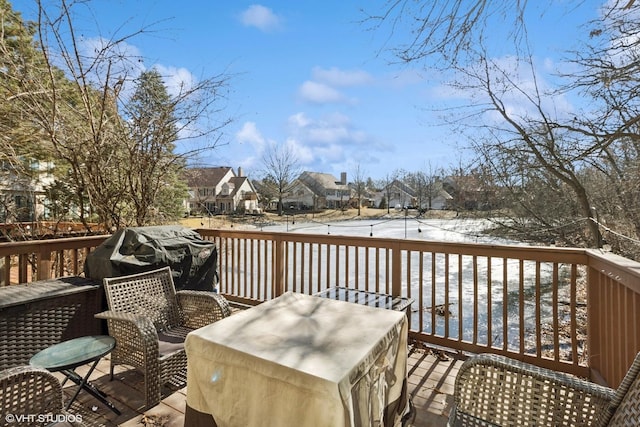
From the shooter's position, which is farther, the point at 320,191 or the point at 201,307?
the point at 320,191

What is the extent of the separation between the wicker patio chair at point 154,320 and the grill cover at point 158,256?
201 millimetres

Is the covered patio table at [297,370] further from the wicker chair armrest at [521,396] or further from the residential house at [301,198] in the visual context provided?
the residential house at [301,198]

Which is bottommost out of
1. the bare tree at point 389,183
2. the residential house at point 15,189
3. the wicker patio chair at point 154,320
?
the wicker patio chair at point 154,320

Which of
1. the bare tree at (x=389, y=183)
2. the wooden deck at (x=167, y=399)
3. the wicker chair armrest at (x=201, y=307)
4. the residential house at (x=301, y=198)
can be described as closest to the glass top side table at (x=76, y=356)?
the wooden deck at (x=167, y=399)

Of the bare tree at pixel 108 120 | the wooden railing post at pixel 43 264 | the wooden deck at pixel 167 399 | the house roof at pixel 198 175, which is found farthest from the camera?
the house roof at pixel 198 175

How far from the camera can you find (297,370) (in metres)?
1.26

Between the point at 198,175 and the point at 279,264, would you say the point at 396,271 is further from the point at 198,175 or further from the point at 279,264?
the point at 198,175

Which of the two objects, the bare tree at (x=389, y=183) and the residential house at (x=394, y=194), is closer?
the residential house at (x=394, y=194)

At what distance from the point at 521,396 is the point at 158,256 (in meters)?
2.92

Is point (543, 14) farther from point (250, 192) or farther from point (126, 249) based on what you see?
point (250, 192)

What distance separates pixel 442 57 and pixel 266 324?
10.3 feet

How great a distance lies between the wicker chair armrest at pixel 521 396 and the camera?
136cm

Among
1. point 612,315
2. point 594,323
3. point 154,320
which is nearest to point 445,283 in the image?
point 594,323

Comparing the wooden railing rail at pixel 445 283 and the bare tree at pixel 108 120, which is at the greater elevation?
the bare tree at pixel 108 120
